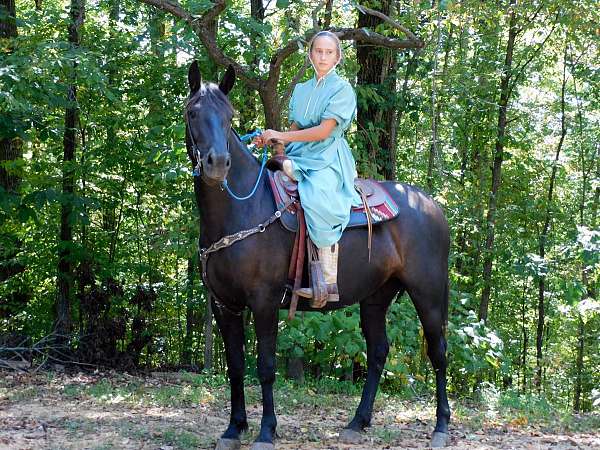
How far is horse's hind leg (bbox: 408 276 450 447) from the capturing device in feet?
17.0

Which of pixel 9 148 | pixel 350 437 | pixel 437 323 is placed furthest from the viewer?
pixel 9 148

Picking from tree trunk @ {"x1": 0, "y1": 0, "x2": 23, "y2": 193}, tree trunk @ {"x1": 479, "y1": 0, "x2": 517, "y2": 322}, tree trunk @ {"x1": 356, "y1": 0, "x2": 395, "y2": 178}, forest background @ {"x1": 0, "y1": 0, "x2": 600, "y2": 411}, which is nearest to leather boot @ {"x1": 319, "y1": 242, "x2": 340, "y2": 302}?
forest background @ {"x1": 0, "y1": 0, "x2": 600, "y2": 411}

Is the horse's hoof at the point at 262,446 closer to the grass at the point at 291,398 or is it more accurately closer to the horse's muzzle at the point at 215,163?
the grass at the point at 291,398

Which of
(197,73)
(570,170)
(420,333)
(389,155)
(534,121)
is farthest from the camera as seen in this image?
(570,170)

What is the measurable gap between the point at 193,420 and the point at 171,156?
8.43ft

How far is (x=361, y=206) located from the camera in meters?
4.92

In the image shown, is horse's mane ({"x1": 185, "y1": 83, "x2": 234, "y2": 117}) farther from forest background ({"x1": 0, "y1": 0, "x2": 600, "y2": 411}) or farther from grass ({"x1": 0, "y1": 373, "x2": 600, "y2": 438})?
grass ({"x1": 0, "y1": 373, "x2": 600, "y2": 438})

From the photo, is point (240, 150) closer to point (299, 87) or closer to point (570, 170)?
point (299, 87)

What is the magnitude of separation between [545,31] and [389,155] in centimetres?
640

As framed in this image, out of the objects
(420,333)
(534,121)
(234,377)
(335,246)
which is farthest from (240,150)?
(534,121)

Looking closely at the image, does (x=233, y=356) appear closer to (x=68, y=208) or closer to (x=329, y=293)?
(x=329, y=293)

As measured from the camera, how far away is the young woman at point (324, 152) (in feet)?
14.9

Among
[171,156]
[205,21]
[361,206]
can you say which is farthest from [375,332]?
[205,21]

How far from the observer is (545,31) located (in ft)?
45.1
